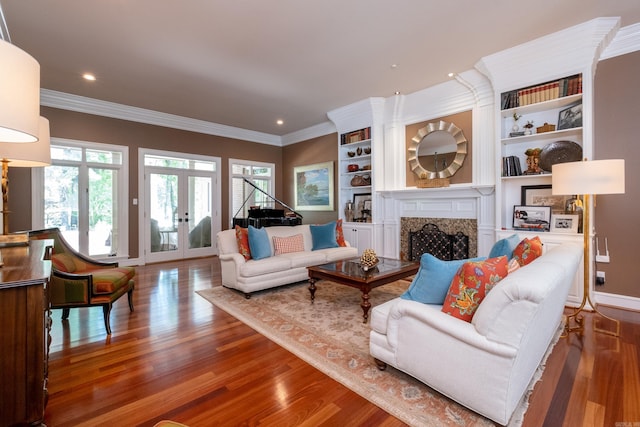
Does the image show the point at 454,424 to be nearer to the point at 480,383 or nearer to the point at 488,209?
the point at 480,383

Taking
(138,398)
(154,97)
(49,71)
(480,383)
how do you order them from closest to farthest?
1. (480,383)
2. (138,398)
3. (49,71)
4. (154,97)

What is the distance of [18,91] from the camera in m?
1.06

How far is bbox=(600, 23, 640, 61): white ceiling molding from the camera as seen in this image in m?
3.04

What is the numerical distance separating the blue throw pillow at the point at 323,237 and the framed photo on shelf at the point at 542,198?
100 inches

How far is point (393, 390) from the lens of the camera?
1784 mm

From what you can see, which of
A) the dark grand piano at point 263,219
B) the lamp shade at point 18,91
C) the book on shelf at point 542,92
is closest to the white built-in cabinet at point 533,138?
the book on shelf at point 542,92

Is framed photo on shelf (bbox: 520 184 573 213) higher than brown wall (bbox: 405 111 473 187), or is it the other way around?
brown wall (bbox: 405 111 473 187)

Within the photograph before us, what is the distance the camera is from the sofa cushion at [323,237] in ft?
14.6

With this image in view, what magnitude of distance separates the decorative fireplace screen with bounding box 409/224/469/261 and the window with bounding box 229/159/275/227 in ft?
12.8

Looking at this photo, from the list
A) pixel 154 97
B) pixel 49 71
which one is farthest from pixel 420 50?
pixel 49 71

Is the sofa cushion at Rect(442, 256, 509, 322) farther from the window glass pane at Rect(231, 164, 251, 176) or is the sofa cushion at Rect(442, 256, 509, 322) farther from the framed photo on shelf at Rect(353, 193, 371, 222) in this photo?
the window glass pane at Rect(231, 164, 251, 176)

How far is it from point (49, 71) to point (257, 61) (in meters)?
2.81

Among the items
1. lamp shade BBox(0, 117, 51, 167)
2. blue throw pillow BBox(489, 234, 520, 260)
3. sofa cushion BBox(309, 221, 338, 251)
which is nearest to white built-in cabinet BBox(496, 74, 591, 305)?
blue throw pillow BBox(489, 234, 520, 260)

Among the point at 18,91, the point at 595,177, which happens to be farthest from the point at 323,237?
the point at 18,91
